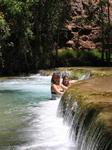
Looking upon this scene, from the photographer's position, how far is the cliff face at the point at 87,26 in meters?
47.7

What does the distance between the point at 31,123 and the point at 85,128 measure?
4.91m

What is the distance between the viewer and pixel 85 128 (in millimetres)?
12773

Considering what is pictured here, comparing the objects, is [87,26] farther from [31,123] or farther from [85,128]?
[85,128]

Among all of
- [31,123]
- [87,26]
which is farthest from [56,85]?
[87,26]

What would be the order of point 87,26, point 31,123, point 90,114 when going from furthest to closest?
point 87,26 < point 31,123 < point 90,114

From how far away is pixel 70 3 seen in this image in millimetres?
47500

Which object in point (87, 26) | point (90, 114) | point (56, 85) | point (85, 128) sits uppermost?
point (87, 26)

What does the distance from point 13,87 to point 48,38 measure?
15486 mm

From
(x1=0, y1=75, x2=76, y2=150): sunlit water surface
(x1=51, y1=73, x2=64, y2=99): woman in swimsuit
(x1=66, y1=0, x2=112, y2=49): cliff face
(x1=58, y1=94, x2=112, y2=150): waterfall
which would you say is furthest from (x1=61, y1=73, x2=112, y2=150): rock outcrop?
(x1=66, y1=0, x2=112, y2=49): cliff face

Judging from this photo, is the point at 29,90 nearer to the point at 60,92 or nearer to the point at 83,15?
the point at 60,92

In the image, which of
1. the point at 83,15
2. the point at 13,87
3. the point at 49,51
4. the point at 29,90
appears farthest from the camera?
the point at 83,15

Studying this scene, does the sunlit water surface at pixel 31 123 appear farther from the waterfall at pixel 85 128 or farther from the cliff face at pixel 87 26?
the cliff face at pixel 87 26

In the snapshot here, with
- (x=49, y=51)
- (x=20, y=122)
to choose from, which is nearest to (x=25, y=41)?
(x=49, y=51)

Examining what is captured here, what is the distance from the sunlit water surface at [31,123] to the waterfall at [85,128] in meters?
0.34
